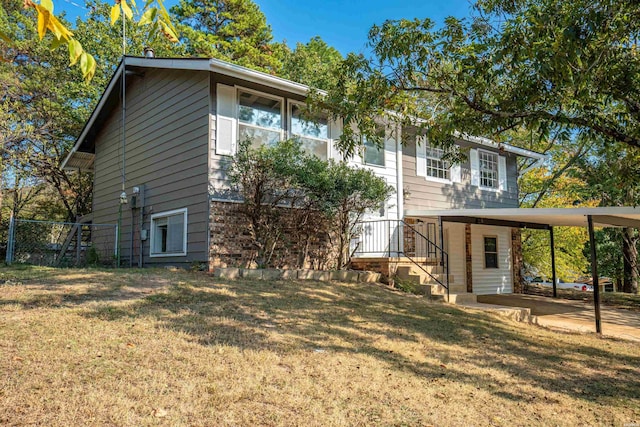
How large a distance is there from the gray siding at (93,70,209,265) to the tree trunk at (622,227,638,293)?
709 inches

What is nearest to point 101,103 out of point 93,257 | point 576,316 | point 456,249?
point 93,257

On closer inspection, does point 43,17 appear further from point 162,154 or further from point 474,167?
point 474,167

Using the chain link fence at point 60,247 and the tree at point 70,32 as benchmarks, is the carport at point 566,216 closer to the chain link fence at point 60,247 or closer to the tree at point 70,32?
the chain link fence at point 60,247

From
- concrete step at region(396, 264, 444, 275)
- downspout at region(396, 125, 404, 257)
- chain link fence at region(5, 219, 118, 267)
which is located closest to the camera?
concrete step at region(396, 264, 444, 275)

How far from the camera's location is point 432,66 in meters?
7.43

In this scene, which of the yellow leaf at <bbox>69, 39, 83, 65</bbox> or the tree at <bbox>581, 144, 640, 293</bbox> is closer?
the yellow leaf at <bbox>69, 39, 83, 65</bbox>

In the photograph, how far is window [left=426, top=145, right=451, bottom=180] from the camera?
45.6ft

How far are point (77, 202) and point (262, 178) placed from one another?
522 inches

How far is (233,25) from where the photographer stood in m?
25.5

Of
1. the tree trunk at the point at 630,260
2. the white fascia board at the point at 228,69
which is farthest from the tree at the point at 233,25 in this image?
the tree trunk at the point at 630,260

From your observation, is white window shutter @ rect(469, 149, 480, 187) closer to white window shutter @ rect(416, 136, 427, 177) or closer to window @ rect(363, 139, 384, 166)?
white window shutter @ rect(416, 136, 427, 177)

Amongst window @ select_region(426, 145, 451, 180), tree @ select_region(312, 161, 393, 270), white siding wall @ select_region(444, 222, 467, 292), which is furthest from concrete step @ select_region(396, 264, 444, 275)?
window @ select_region(426, 145, 451, 180)

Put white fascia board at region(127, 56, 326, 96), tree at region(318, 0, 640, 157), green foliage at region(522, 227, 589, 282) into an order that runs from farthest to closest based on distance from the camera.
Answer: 1. green foliage at region(522, 227, 589, 282)
2. white fascia board at region(127, 56, 326, 96)
3. tree at region(318, 0, 640, 157)

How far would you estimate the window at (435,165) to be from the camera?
1389cm
